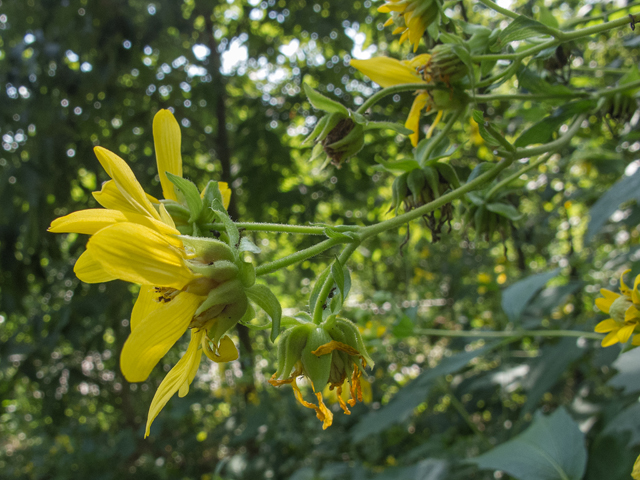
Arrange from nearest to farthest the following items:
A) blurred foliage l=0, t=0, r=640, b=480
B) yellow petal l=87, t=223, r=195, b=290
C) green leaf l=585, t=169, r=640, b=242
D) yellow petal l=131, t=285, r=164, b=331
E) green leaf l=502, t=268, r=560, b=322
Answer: yellow petal l=87, t=223, r=195, b=290, yellow petal l=131, t=285, r=164, b=331, green leaf l=585, t=169, r=640, b=242, green leaf l=502, t=268, r=560, b=322, blurred foliage l=0, t=0, r=640, b=480

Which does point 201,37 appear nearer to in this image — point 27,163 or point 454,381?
point 27,163

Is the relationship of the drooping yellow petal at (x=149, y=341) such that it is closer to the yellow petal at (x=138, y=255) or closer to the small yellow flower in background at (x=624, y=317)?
the yellow petal at (x=138, y=255)

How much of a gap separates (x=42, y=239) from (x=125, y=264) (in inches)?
84.2

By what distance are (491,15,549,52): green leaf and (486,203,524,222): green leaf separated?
216 millimetres

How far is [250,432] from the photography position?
6.72 feet

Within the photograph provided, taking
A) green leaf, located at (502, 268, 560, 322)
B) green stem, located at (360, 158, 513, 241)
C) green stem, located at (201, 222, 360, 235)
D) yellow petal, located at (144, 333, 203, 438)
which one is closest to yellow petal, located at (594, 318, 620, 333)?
green stem, located at (360, 158, 513, 241)

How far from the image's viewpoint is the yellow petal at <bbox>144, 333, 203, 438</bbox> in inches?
14.9

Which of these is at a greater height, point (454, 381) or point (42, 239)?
point (42, 239)

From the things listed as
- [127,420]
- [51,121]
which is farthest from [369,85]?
[127,420]

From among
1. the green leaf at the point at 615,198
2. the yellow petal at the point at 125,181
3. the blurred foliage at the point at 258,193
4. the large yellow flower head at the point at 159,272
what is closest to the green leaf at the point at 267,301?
the large yellow flower head at the point at 159,272

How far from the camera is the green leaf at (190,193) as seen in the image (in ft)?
1.38

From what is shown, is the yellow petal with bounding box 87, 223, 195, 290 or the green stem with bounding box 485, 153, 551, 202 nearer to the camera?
the yellow petal with bounding box 87, 223, 195, 290

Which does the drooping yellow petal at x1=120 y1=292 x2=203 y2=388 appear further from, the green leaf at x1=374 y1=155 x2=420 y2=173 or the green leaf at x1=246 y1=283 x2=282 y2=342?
the green leaf at x1=374 y1=155 x2=420 y2=173

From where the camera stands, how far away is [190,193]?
1.41 feet
